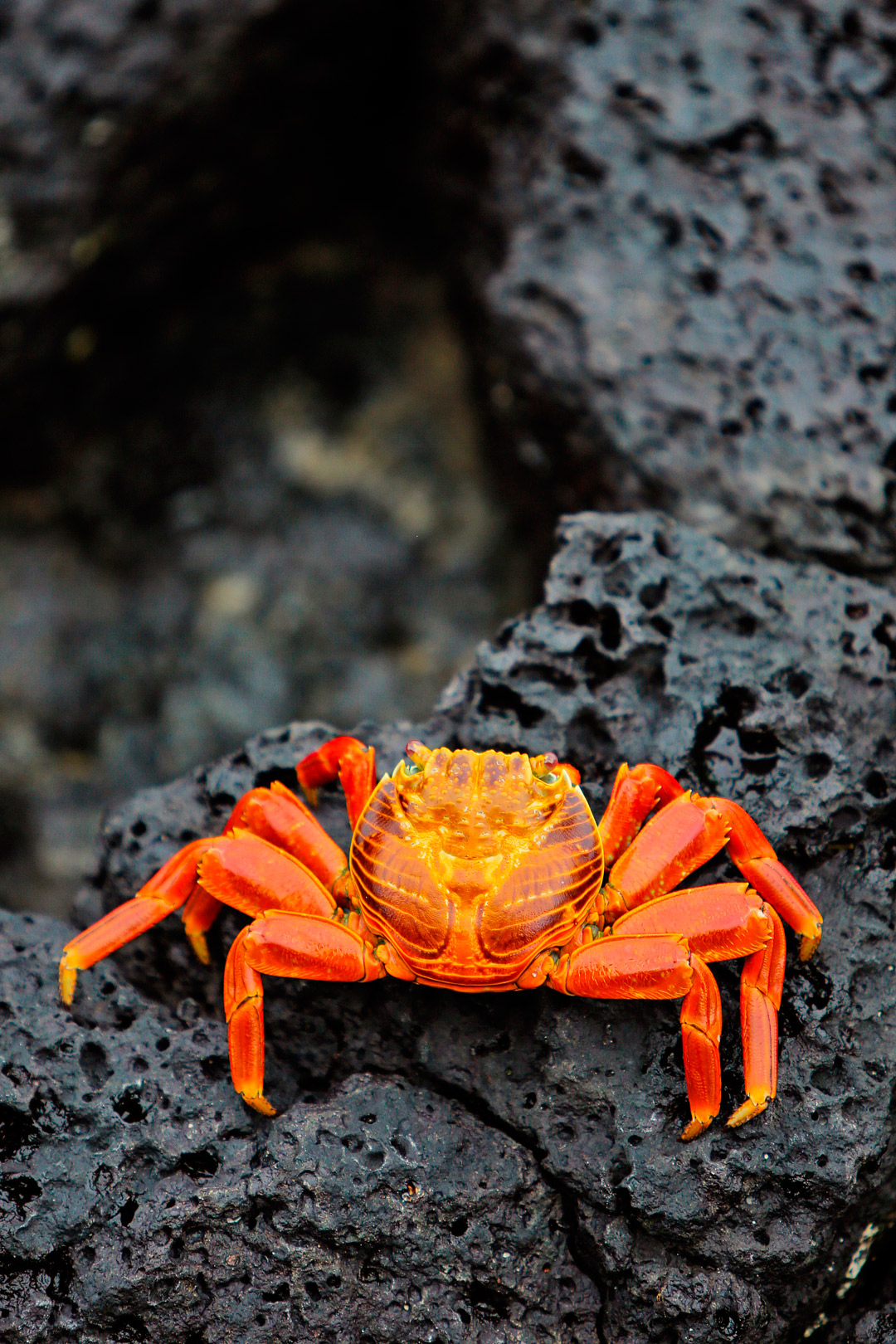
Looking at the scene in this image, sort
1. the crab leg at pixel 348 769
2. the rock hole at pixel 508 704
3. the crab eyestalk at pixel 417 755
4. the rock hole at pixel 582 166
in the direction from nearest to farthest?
the crab eyestalk at pixel 417 755, the crab leg at pixel 348 769, the rock hole at pixel 508 704, the rock hole at pixel 582 166

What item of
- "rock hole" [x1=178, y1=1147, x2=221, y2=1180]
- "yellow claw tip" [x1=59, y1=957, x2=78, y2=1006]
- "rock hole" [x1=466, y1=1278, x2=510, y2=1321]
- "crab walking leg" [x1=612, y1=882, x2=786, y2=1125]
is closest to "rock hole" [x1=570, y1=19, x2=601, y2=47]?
"crab walking leg" [x1=612, y1=882, x2=786, y2=1125]

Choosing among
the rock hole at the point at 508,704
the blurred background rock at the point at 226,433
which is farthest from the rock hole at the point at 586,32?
the rock hole at the point at 508,704

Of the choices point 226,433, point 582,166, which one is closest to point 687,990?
point 582,166

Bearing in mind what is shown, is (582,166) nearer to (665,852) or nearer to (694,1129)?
(665,852)

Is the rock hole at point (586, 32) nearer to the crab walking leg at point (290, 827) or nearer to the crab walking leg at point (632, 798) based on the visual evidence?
the crab walking leg at point (632, 798)

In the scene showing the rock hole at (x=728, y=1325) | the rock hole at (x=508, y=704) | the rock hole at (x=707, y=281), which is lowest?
the rock hole at (x=728, y=1325)

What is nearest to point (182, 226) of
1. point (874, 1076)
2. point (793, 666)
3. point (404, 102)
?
point (404, 102)
